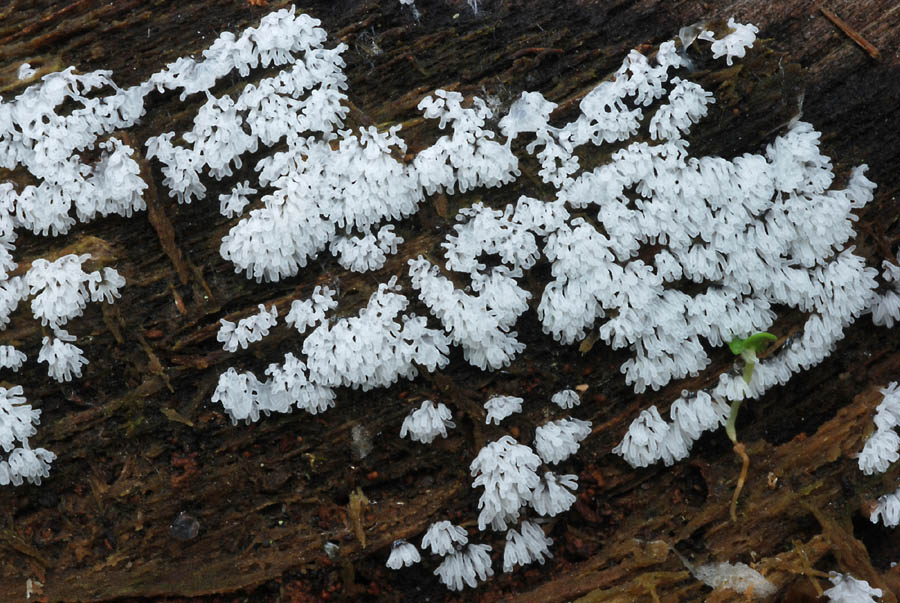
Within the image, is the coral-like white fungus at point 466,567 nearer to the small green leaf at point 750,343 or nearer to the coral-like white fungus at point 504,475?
the coral-like white fungus at point 504,475

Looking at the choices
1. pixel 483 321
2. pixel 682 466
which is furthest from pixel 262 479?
pixel 682 466

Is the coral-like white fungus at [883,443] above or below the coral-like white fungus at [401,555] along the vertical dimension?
below

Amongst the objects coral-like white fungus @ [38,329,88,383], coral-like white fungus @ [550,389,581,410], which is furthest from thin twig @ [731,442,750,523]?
coral-like white fungus @ [38,329,88,383]

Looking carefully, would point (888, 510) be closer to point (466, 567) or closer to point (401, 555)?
point (466, 567)

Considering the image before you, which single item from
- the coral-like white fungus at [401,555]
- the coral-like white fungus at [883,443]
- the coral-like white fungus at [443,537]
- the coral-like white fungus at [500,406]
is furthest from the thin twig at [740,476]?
the coral-like white fungus at [401,555]

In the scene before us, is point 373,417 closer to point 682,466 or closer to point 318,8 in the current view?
point 682,466

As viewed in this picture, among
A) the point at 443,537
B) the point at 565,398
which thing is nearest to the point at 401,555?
the point at 443,537

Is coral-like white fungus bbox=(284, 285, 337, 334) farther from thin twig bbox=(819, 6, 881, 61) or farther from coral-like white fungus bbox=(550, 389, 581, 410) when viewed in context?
thin twig bbox=(819, 6, 881, 61)

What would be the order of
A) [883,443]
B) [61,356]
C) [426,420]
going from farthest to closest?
[883,443], [426,420], [61,356]

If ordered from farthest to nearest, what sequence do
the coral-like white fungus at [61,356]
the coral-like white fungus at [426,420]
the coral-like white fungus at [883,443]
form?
the coral-like white fungus at [883,443] → the coral-like white fungus at [426,420] → the coral-like white fungus at [61,356]
